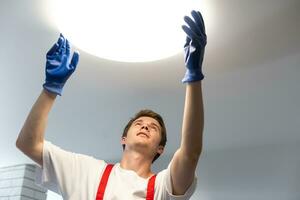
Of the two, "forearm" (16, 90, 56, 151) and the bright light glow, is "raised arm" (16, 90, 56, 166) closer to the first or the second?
"forearm" (16, 90, 56, 151)

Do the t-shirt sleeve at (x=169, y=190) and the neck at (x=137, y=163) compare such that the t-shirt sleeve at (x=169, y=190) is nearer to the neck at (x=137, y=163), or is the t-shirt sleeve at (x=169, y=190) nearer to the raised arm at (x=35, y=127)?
the neck at (x=137, y=163)

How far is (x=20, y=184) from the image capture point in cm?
256

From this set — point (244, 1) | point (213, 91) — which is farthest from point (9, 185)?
point (244, 1)

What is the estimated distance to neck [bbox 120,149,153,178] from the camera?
1163mm

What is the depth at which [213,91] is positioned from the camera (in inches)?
60.0

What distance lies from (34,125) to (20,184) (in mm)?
1669

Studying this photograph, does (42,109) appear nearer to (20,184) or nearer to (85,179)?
(85,179)

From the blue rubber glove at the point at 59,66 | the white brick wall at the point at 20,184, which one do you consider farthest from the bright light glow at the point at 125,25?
the white brick wall at the point at 20,184

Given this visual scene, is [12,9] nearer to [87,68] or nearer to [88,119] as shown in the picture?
[87,68]

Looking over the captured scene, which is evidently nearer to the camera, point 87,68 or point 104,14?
point 104,14

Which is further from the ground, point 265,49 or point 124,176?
point 265,49

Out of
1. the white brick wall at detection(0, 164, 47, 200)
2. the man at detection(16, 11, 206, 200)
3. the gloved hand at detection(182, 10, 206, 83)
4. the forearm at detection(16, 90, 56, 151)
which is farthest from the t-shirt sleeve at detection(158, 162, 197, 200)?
the white brick wall at detection(0, 164, 47, 200)

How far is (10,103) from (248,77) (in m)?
1.03

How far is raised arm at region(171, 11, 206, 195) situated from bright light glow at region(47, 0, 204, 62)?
4.5 inches
